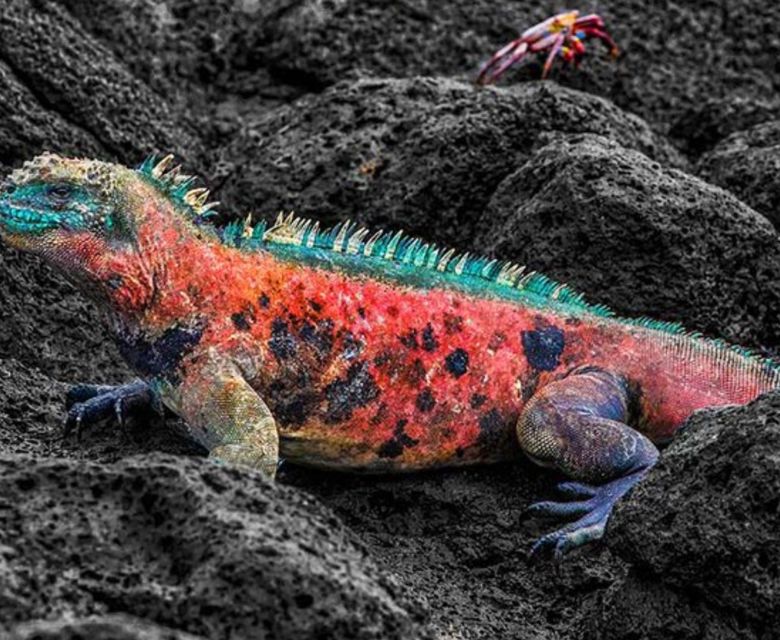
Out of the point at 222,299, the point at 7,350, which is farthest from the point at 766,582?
the point at 7,350

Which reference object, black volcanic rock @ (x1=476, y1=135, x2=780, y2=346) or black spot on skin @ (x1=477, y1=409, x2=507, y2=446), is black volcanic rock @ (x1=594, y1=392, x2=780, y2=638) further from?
black volcanic rock @ (x1=476, y1=135, x2=780, y2=346)

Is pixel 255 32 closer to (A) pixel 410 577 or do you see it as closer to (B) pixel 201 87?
(B) pixel 201 87

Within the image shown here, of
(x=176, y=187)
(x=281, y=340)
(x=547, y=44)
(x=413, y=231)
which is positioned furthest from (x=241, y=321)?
(x=547, y=44)

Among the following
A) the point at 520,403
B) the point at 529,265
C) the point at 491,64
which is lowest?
the point at 520,403

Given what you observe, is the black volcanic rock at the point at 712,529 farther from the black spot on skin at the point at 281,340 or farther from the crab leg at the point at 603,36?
the crab leg at the point at 603,36

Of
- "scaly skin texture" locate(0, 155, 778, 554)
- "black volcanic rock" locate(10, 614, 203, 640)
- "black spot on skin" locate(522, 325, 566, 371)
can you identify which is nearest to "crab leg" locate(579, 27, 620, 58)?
"scaly skin texture" locate(0, 155, 778, 554)
